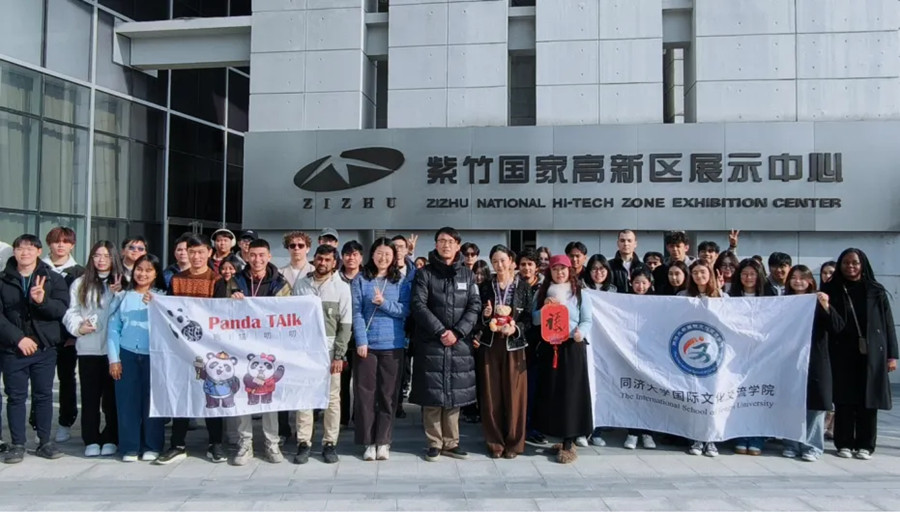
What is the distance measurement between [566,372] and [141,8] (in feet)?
43.6

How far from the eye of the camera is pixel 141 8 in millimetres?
13234

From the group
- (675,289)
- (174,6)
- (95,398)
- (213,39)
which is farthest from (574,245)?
(174,6)

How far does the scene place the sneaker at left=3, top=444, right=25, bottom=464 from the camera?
15.7 ft

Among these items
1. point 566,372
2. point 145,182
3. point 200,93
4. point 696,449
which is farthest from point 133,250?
point 200,93

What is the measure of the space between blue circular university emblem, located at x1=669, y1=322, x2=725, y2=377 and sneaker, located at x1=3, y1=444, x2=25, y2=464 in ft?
18.5

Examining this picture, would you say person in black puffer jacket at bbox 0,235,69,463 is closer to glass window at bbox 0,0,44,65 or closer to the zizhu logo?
the zizhu logo

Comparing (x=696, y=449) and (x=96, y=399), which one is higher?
(x=96, y=399)

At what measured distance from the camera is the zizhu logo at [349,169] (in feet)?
34.6

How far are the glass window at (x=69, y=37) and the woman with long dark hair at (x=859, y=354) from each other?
13.3m

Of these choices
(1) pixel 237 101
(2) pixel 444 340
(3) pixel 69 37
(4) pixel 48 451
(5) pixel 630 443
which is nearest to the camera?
(2) pixel 444 340

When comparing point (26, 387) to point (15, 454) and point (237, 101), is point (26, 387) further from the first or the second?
point (237, 101)

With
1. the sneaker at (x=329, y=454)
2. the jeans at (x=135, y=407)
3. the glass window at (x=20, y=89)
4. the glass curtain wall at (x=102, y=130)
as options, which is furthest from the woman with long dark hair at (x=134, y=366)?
the glass window at (x=20, y=89)

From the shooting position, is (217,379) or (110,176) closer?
(217,379)

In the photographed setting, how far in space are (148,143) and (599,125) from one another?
10.4 m
